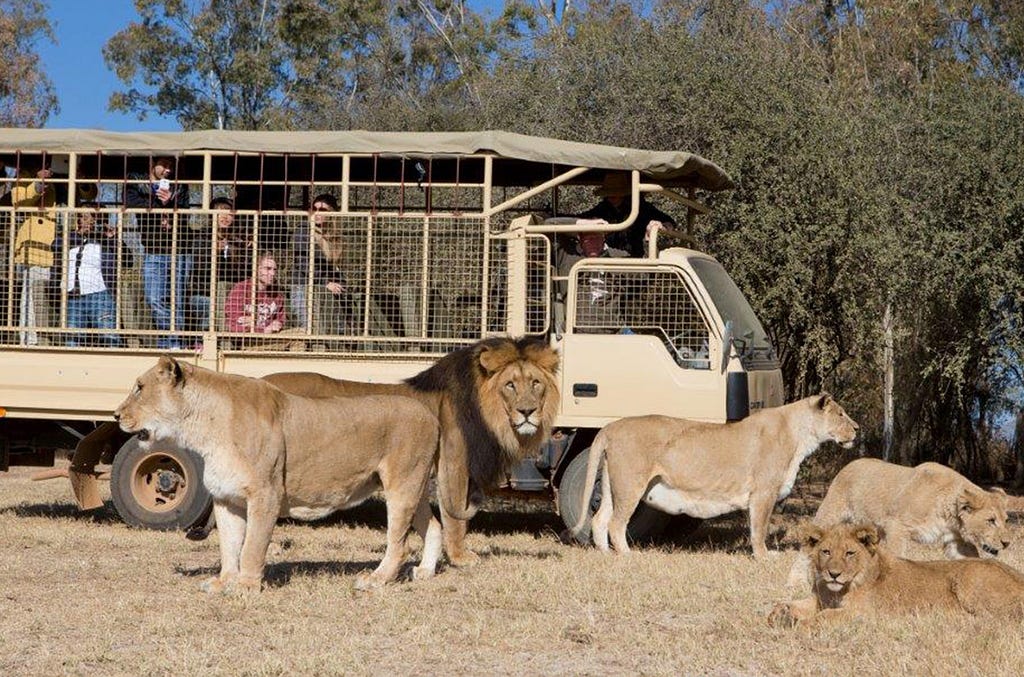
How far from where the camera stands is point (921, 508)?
31.0ft

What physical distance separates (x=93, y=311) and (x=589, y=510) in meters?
3.83

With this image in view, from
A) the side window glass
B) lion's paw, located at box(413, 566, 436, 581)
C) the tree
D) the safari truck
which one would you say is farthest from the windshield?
the tree

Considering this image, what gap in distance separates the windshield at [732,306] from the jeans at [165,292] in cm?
364

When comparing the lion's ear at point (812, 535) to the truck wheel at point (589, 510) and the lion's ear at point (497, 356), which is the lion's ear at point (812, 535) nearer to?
the lion's ear at point (497, 356)

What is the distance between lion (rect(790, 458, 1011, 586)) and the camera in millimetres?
9078

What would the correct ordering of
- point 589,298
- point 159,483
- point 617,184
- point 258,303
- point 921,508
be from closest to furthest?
point 921,508
point 589,298
point 258,303
point 159,483
point 617,184

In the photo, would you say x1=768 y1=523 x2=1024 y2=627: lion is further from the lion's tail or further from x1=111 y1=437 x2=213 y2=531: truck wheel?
x1=111 y1=437 x2=213 y2=531: truck wheel

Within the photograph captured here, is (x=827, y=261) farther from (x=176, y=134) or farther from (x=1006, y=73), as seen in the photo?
(x=176, y=134)

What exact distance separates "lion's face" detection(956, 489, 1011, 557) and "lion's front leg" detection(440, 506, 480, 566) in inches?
116

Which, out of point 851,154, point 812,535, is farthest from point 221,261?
point 851,154

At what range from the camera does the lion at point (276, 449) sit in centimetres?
788

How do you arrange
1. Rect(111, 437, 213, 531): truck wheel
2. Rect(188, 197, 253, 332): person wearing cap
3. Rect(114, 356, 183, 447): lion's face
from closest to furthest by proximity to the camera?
Rect(114, 356, 183, 447): lion's face, Rect(188, 197, 253, 332): person wearing cap, Rect(111, 437, 213, 531): truck wheel

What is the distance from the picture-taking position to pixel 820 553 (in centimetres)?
718

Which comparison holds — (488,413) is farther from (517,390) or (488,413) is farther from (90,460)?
(90,460)
